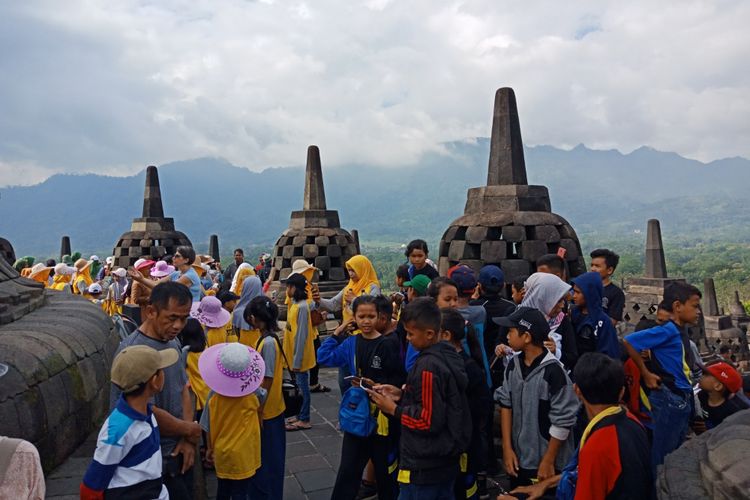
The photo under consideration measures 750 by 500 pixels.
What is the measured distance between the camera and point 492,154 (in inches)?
279

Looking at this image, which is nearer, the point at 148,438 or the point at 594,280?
the point at 148,438

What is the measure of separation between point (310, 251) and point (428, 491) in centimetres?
904

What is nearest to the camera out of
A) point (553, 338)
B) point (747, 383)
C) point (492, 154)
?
point (553, 338)

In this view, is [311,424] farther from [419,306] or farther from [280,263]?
[280,263]

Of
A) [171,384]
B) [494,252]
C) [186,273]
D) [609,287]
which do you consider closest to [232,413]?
[171,384]

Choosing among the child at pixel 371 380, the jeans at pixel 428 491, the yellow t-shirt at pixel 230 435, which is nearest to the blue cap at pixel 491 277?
the child at pixel 371 380

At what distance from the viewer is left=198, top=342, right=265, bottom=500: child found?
3213 mm

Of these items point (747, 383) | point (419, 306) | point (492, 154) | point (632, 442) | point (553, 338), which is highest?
point (492, 154)

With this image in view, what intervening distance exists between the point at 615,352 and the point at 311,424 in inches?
140

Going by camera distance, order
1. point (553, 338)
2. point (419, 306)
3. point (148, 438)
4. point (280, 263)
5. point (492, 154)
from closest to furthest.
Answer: point (148, 438) < point (419, 306) < point (553, 338) < point (492, 154) < point (280, 263)

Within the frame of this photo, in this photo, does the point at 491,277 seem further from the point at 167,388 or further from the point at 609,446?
the point at 167,388

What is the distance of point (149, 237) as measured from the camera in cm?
1422

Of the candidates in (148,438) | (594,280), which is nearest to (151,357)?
(148,438)

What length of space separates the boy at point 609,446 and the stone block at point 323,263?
9394 mm
